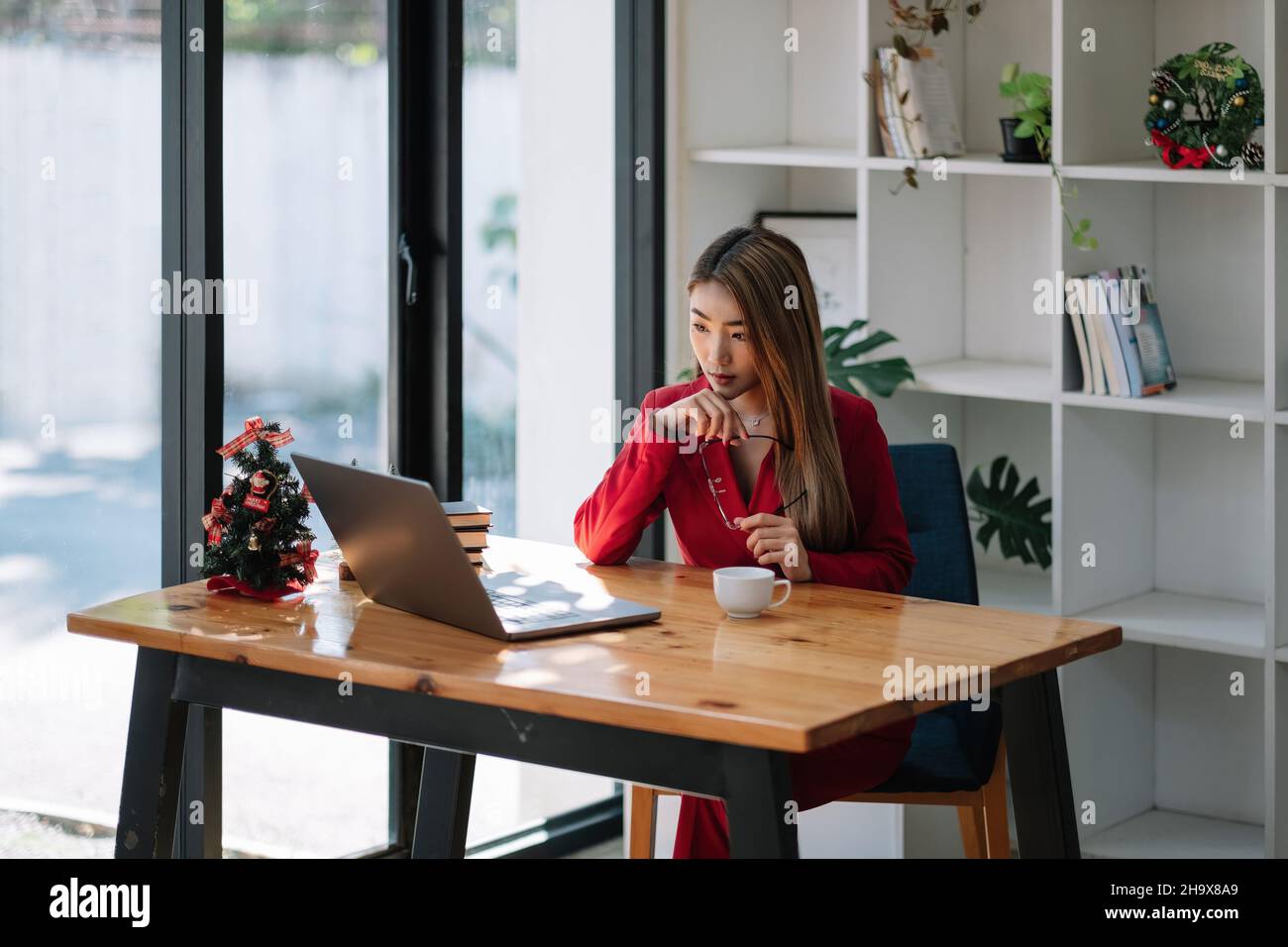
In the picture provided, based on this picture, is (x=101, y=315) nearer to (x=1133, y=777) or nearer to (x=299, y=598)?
(x=299, y=598)

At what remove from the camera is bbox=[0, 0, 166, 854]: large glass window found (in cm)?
278

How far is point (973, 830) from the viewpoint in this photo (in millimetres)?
2789

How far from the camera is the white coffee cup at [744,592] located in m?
2.25

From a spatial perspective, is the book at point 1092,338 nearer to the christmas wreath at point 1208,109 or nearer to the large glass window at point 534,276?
the christmas wreath at point 1208,109

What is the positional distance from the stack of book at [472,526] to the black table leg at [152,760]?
0.47 metres

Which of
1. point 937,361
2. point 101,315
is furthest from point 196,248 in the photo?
point 937,361

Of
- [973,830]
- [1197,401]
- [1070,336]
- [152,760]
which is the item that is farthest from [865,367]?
[152,760]

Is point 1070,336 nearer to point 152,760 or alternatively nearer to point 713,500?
point 713,500

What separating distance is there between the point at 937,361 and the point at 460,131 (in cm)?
115

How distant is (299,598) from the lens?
2.40 m

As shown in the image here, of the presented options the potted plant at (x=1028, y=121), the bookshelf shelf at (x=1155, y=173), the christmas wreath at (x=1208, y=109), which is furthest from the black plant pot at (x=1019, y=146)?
the christmas wreath at (x=1208, y=109)

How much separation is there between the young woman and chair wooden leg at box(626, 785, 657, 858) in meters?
0.30

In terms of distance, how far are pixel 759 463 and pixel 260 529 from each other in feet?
2.61
